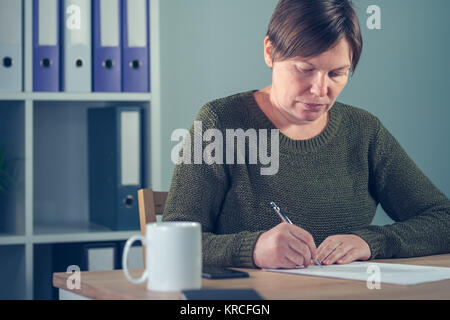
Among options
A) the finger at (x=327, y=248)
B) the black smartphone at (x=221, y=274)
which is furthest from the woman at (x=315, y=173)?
the black smartphone at (x=221, y=274)

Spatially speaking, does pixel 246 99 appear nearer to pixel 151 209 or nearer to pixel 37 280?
pixel 151 209

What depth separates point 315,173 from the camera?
4.73 feet

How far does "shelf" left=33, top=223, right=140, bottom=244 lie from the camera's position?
1.83 metres

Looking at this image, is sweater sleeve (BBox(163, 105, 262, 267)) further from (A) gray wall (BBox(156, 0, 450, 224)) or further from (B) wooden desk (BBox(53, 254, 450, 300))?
(A) gray wall (BBox(156, 0, 450, 224))

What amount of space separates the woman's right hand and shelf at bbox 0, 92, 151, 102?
0.96 metres

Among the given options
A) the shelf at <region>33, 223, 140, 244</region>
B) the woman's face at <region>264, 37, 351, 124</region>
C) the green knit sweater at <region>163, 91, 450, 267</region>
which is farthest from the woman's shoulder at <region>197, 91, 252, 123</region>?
the shelf at <region>33, 223, 140, 244</region>

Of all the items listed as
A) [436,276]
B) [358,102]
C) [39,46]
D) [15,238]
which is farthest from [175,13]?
[436,276]

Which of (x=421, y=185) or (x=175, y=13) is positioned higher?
(x=175, y=13)

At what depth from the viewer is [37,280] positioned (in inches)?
81.0

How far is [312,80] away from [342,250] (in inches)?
14.4

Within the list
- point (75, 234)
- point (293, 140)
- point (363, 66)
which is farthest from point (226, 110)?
point (363, 66)

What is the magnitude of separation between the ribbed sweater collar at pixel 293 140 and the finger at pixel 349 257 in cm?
33

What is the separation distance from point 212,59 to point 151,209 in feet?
3.28

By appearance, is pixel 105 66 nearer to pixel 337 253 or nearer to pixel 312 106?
pixel 312 106
